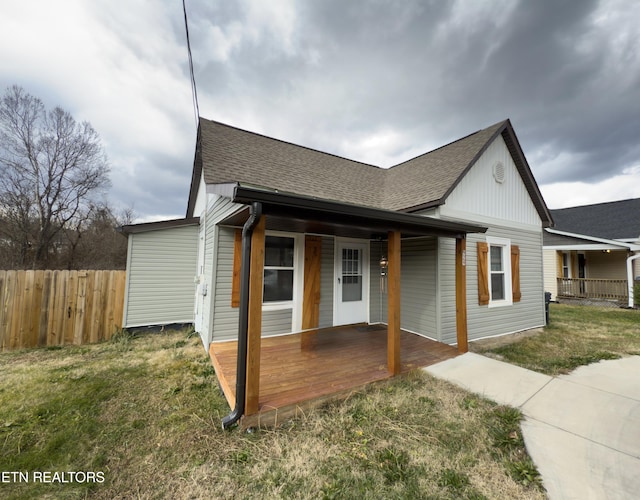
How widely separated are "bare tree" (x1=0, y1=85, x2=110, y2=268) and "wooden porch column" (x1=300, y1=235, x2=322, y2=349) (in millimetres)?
14692

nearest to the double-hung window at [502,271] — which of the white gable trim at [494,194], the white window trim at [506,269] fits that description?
the white window trim at [506,269]

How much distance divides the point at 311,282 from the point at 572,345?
5.80 metres

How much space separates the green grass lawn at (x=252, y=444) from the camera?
6.46 feet

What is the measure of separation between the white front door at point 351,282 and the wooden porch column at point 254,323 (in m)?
3.45

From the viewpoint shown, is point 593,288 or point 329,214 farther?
point 593,288

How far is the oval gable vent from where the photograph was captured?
20.5 feet

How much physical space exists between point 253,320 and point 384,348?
2949mm

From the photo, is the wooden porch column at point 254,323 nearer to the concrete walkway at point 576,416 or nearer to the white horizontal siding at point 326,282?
the concrete walkway at point 576,416

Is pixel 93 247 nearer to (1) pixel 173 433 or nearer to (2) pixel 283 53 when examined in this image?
(2) pixel 283 53

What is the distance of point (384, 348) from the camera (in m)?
4.65

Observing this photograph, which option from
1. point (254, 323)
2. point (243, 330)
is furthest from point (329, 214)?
point (243, 330)

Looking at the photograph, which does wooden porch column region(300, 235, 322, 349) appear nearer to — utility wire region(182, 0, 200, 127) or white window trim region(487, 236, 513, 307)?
utility wire region(182, 0, 200, 127)

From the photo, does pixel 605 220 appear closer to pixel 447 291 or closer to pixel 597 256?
pixel 597 256

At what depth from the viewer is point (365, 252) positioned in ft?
21.0
